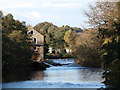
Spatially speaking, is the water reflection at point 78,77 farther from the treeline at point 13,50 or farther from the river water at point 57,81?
the treeline at point 13,50

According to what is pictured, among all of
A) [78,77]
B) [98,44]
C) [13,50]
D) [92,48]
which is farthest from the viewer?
[13,50]

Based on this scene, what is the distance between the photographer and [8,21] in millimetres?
58000

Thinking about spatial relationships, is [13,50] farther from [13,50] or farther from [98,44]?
[98,44]

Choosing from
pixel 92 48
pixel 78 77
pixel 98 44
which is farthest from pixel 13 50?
pixel 98 44

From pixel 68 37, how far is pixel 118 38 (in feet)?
323

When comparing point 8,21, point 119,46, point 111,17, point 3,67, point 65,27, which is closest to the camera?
point 119,46

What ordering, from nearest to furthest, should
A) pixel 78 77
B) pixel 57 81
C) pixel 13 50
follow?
1. pixel 57 81
2. pixel 78 77
3. pixel 13 50

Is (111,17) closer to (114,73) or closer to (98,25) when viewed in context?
(98,25)

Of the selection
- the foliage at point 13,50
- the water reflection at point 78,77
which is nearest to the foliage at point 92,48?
the water reflection at point 78,77

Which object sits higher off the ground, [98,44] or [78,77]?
[98,44]

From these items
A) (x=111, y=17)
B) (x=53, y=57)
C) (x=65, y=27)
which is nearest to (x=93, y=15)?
(x=111, y=17)

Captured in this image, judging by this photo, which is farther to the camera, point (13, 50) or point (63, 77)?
point (13, 50)

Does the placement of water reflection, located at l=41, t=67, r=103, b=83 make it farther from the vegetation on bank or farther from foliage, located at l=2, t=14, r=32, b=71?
foliage, located at l=2, t=14, r=32, b=71

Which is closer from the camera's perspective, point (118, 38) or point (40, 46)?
point (118, 38)
